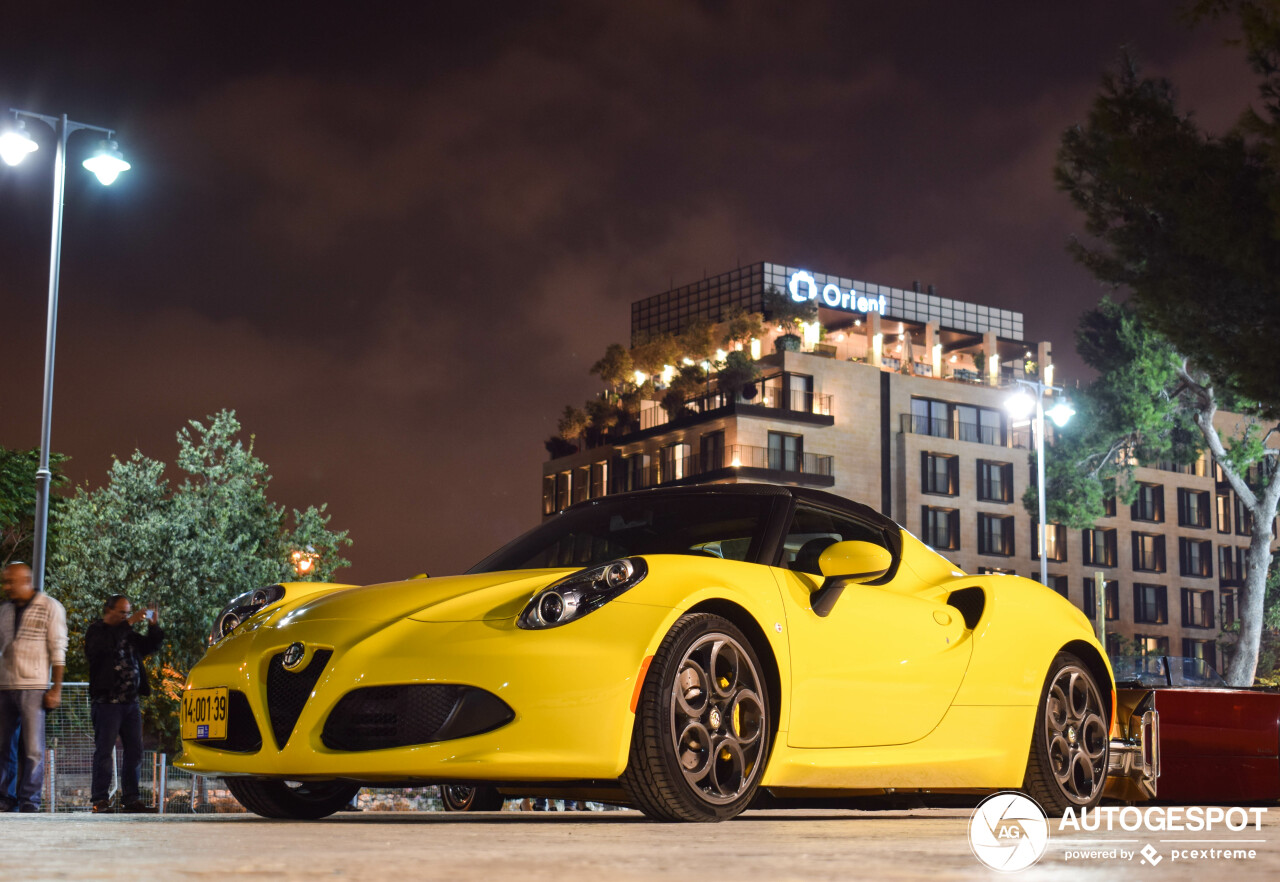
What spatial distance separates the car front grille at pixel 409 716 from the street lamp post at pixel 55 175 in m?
13.6

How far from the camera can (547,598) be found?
16.8 feet

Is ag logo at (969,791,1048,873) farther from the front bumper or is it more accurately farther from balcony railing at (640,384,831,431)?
balcony railing at (640,384,831,431)

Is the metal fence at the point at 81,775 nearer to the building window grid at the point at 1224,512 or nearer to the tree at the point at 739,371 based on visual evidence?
the tree at the point at 739,371

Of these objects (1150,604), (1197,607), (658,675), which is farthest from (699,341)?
(658,675)

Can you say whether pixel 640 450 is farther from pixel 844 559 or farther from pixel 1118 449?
pixel 844 559

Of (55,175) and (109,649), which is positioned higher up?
(55,175)

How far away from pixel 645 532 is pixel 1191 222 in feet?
48.5

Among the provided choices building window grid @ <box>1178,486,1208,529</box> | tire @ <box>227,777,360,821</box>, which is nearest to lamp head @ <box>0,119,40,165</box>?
tire @ <box>227,777,360,821</box>

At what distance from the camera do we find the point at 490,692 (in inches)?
194

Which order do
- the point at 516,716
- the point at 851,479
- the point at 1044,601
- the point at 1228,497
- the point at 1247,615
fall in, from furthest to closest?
the point at 1228,497 → the point at 851,479 → the point at 1247,615 → the point at 1044,601 → the point at 516,716

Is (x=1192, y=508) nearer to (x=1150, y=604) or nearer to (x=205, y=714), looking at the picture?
(x=1150, y=604)

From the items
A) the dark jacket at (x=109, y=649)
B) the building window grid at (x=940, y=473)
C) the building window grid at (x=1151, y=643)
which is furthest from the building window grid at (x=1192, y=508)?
the dark jacket at (x=109, y=649)

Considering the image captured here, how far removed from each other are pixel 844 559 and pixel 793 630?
38 centimetres

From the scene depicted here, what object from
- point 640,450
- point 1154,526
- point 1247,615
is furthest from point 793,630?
point 1154,526
